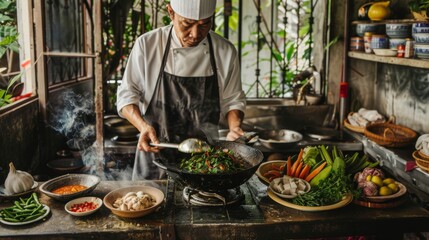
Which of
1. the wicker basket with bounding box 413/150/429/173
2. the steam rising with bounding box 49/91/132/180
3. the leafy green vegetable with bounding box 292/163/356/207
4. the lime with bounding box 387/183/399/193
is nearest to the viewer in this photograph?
the leafy green vegetable with bounding box 292/163/356/207

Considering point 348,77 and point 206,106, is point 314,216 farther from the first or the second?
point 348,77

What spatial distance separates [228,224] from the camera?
2279 mm

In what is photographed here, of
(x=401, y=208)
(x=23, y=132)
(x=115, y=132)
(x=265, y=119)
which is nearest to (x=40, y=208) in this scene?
(x=23, y=132)

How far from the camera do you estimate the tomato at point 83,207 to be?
7.87 ft

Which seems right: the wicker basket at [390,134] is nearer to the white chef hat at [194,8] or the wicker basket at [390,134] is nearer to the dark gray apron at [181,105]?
the dark gray apron at [181,105]

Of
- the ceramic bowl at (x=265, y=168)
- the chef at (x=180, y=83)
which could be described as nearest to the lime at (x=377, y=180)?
the ceramic bowl at (x=265, y=168)

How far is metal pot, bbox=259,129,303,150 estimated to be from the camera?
4645mm

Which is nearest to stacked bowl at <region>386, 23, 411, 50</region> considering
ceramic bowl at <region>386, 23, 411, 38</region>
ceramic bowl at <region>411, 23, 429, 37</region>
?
ceramic bowl at <region>386, 23, 411, 38</region>

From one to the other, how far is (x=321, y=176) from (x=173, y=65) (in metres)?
1.60

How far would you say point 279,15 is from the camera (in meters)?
9.13

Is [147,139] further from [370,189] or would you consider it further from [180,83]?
[370,189]

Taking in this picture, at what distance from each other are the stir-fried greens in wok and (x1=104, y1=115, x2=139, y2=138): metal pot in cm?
237

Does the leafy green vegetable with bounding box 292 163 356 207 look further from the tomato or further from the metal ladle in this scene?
the tomato

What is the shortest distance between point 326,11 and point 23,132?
13.6 ft
